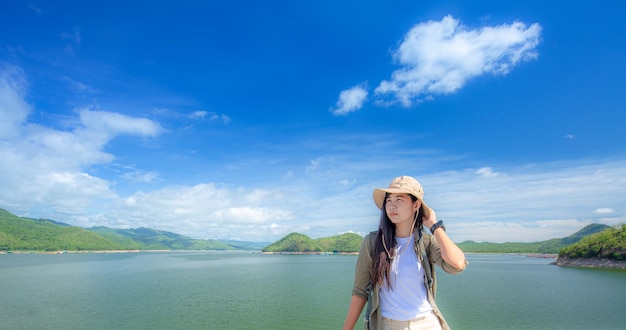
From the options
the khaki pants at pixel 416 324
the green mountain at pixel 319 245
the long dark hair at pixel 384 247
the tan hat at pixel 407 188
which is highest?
the tan hat at pixel 407 188

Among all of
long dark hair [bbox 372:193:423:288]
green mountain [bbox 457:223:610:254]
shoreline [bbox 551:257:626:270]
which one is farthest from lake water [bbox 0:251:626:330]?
green mountain [bbox 457:223:610:254]

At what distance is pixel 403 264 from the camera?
224 centimetres

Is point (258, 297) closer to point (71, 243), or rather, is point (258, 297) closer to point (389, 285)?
point (389, 285)

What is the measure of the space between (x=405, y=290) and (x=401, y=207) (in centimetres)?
53

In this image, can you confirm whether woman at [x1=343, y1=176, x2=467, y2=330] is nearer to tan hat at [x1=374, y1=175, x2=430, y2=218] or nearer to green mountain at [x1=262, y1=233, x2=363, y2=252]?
tan hat at [x1=374, y1=175, x2=430, y2=218]

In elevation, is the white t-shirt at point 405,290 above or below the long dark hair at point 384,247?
below

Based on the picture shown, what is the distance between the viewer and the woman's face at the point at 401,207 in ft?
7.29

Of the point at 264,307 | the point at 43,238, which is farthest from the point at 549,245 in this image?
the point at 43,238

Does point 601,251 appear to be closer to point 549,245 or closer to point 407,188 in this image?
point 407,188

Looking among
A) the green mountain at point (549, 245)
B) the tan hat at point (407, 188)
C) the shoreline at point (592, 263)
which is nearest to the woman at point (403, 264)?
the tan hat at point (407, 188)

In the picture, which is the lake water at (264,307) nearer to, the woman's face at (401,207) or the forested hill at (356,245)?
the woman's face at (401,207)

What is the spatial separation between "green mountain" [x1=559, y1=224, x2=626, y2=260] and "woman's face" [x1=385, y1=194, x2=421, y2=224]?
7612cm

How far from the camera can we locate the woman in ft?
7.11

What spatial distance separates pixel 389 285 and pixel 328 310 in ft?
77.1
